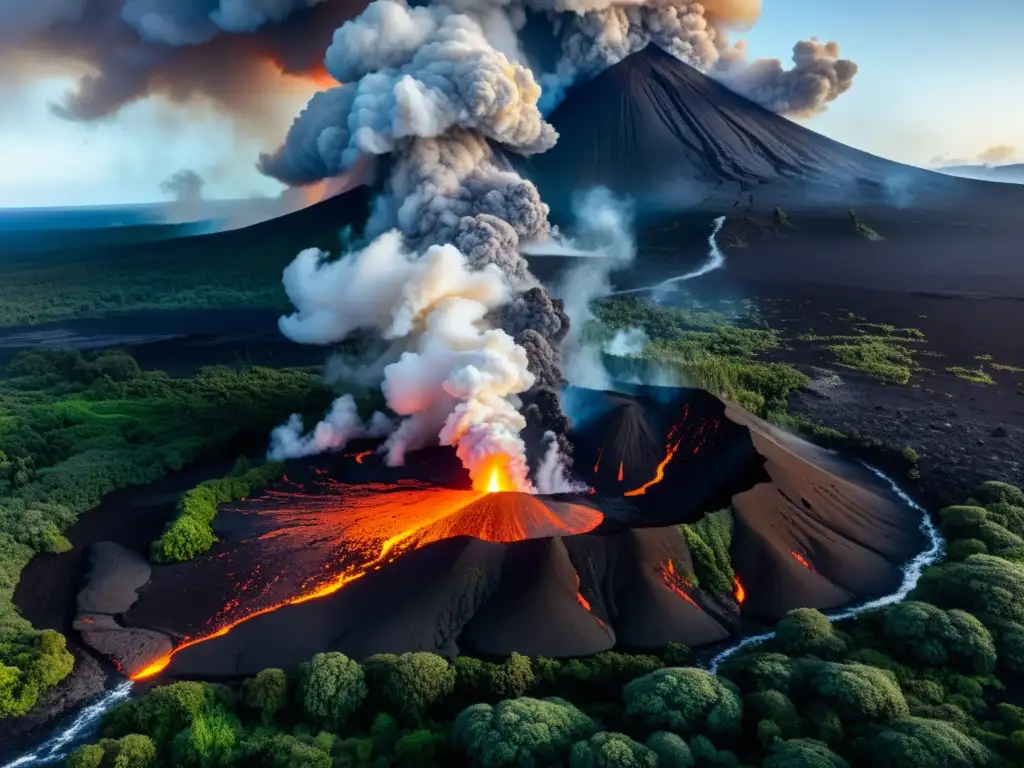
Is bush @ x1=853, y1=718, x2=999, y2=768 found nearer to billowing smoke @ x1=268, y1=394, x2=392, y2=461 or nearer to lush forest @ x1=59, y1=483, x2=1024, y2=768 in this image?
lush forest @ x1=59, y1=483, x2=1024, y2=768

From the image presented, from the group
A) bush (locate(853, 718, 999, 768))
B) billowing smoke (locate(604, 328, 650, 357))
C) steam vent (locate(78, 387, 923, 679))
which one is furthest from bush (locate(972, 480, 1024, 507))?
billowing smoke (locate(604, 328, 650, 357))

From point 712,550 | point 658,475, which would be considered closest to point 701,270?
point 658,475

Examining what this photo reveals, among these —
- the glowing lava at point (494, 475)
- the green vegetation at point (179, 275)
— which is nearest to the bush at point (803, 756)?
the glowing lava at point (494, 475)

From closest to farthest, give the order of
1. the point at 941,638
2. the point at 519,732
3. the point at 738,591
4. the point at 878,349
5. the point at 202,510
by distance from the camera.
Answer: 1. the point at 519,732
2. the point at 941,638
3. the point at 738,591
4. the point at 202,510
5. the point at 878,349

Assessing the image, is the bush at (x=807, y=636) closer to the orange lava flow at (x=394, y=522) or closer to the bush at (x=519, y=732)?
the bush at (x=519, y=732)

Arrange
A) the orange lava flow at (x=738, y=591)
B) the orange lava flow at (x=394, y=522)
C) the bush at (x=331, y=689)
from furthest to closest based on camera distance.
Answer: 1. the orange lava flow at (x=394, y=522)
2. the orange lava flow at (x=738, y=591)
3. the bush at (x=331, y=689)

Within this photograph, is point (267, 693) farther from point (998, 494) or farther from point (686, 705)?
point (998, 494)
